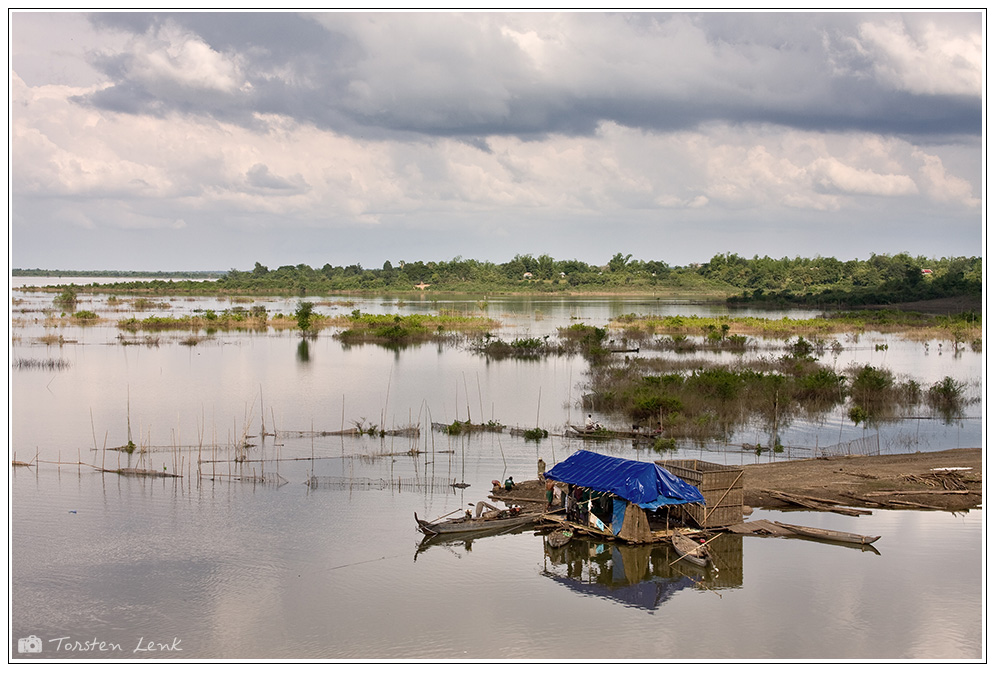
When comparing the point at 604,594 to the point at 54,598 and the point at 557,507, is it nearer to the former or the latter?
the point at 557,507

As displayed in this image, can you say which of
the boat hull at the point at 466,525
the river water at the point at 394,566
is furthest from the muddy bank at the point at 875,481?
the boat hull at the point at 466,525

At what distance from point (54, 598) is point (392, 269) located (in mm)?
108352

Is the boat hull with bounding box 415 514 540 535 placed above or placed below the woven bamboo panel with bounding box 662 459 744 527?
below

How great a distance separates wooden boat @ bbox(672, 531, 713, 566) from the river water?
0.64ft

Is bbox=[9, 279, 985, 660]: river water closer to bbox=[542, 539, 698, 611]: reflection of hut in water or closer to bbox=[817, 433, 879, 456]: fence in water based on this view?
bbox=[542, 539, 698, 611]: reflection of hut in water

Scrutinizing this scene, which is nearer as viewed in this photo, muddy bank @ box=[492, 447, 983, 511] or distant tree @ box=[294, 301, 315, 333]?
muddy bank @ box=[492, 447, 983, 511]

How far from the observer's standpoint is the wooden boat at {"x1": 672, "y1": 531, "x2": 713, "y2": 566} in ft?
44.6

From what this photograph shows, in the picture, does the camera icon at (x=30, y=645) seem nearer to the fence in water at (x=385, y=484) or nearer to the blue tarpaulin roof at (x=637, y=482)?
the fence in water at (x=385, y=484)

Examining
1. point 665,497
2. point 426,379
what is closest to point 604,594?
point 665,497

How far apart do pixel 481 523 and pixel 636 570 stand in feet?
9.30

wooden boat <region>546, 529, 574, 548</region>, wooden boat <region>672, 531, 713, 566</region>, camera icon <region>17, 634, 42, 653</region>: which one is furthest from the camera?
wooden boat <region>546, 529, 574, 548</region>

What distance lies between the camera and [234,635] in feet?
38.3

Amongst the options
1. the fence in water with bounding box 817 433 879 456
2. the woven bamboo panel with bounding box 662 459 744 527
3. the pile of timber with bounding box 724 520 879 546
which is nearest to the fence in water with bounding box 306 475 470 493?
the woven bamboo panel with bounding box 662 459 744 527

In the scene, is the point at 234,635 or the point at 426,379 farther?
the point at 426,379
